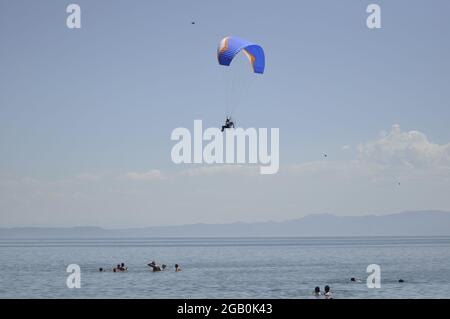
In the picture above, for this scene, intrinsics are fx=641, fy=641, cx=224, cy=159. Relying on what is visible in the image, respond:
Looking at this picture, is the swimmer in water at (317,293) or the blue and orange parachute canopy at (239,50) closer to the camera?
the blue and orange parachute canopy at (239,50)

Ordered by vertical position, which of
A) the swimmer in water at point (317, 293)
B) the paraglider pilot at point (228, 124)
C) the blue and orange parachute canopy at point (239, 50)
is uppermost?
the blue and orange parachute canopy at point (239, 50)

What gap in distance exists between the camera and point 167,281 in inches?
2469

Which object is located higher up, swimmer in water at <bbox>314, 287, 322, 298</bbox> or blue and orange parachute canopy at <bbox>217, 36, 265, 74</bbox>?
blue and orange parachute canopy at <bbox>217, 36, 265, 74</bbox>

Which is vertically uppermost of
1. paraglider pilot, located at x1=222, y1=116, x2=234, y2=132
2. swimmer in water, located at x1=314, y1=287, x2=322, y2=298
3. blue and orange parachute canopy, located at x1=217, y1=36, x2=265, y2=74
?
blue and orange parachute canopy, located at x1=217, y1=36, x2=265, y2=74

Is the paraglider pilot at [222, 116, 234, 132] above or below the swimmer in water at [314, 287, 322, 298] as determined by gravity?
above

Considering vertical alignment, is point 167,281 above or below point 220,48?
below

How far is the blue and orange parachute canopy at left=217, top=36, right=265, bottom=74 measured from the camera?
47.0m

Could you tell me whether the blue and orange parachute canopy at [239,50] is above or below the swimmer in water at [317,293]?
above

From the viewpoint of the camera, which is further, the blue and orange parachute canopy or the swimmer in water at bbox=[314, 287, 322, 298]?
the swimmer in water at bbox=[314, 287, 322, 298]

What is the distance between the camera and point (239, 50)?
1829 inches

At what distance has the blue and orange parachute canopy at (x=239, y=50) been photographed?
47.0 m
